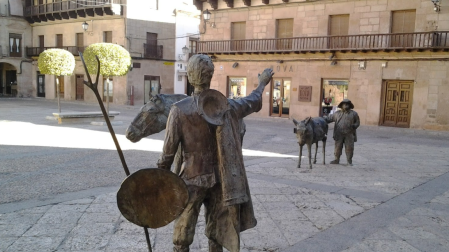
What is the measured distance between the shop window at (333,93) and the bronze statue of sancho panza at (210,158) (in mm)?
16478

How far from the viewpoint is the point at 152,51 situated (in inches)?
1093

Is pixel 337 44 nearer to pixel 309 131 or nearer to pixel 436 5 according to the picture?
pixel 436 5

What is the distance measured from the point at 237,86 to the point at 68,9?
15.4 m

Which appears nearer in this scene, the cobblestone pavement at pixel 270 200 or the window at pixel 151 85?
the cobblestone pavement at pixel 270 200

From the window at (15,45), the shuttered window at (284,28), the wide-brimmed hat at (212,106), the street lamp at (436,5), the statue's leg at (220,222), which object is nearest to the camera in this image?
the wide-brimmed hat at (212,106)

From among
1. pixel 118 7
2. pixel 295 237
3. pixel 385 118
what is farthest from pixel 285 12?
pixel 295 237

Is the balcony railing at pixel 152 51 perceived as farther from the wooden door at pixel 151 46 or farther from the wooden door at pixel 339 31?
the wooden door at pixel 339 31

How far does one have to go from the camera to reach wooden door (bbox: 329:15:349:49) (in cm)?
Result: 1802

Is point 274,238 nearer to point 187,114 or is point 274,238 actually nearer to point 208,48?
point 187,114

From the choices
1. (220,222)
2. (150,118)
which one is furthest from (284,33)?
(220,222)

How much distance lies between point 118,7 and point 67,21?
628 centimetres

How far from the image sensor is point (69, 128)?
14.1 metres

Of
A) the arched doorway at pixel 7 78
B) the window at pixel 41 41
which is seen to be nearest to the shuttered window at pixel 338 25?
the window at pixel 41 41

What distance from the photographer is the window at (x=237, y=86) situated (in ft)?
71.0
